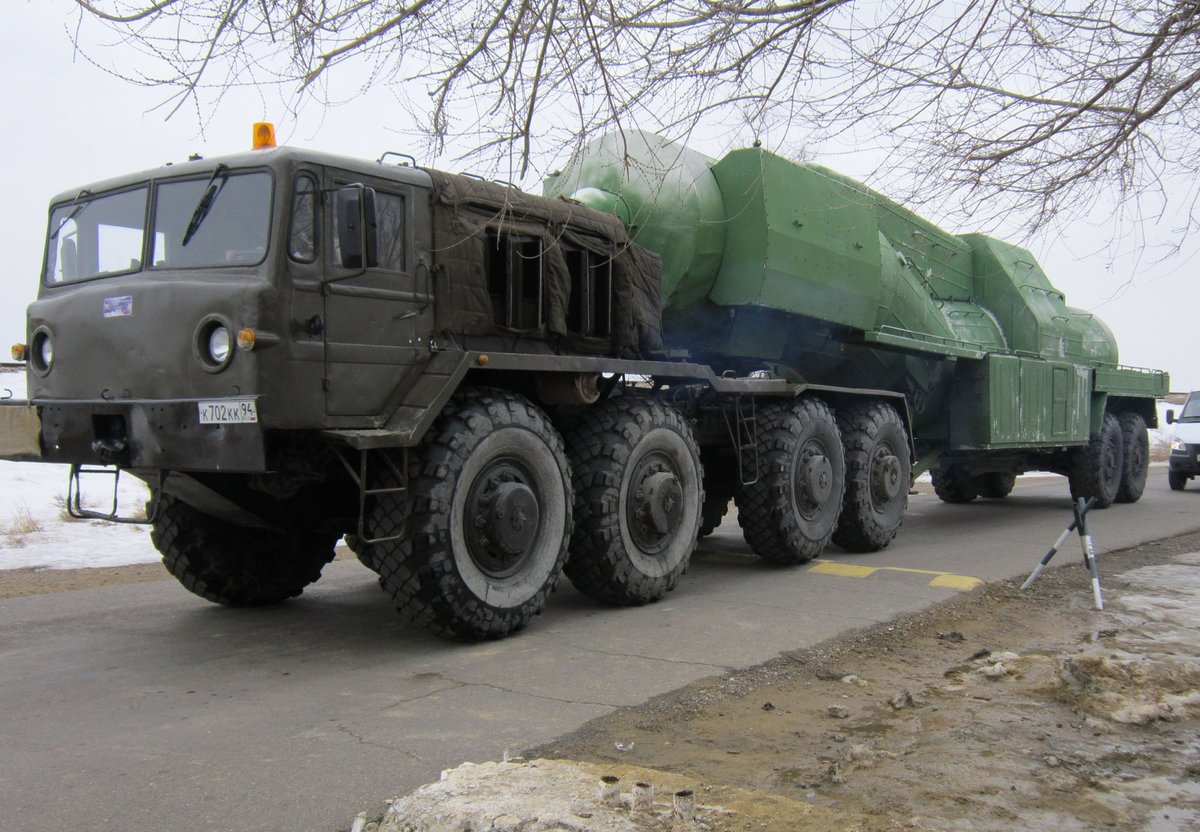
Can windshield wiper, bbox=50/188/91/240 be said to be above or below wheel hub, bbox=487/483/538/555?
above

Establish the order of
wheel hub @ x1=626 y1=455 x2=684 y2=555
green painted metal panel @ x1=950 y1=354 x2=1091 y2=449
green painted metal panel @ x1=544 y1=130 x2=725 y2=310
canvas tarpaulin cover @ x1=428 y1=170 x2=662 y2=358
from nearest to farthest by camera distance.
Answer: canvas tarpaulin cover @ x1=428 y1=170 x2=662 y2=358 → wheel hub @ x1=626 y1=455 x2=684 y2=555 → green painted metal panel @ x1=544 y1=130 x2=725 y2=310 → green painted metal panel @ x1=950 y1=354 x2=1091 y2=449

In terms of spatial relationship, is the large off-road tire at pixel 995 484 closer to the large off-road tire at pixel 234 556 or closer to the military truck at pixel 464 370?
the military truck at pixel 464 370

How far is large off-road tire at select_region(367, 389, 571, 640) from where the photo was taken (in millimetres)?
5809

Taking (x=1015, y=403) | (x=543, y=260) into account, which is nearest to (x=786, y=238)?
(x=543, y=260)

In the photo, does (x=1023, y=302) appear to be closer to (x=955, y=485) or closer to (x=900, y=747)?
(x=955, y=485)

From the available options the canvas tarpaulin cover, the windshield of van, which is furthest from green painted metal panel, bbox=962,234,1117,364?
the canvas tarpaulin cover

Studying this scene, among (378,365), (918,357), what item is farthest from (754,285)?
(378,365)

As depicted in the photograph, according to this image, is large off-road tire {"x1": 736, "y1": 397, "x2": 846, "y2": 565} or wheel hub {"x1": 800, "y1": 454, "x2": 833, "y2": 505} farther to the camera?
wheel hub {"x1": 800, "y1": 454, "x2": 833, "y2": 505}

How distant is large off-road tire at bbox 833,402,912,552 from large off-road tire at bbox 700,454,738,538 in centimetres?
107

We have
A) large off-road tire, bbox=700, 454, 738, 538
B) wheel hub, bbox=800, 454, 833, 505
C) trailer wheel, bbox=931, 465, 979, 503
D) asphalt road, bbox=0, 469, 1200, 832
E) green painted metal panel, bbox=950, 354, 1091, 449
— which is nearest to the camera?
asphalt road, bbox=0, 469, 1200, 832

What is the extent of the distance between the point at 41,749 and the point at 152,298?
2349mm

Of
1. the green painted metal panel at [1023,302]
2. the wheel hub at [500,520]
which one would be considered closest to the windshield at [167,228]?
the wheel hub at [500,520]

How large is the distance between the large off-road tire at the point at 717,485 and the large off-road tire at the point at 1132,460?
836cm

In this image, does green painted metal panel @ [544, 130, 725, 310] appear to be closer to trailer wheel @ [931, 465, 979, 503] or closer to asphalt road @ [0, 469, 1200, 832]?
asphalt road @ [0, 469, 1200, 832]
